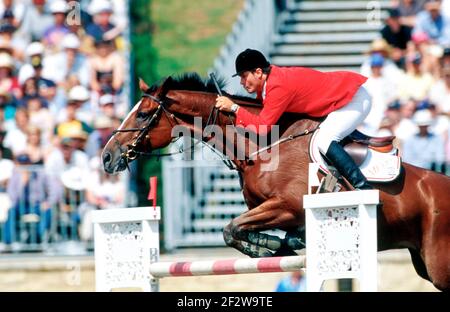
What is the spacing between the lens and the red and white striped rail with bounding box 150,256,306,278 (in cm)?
874

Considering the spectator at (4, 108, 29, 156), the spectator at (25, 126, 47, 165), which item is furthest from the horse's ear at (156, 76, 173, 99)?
the spectator at (4, 108, 29, 156)

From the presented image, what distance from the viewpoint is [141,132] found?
991 cm

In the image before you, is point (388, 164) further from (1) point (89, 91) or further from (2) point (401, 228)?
(1) point (89, 91)

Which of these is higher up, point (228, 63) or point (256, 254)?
point (228, 63)

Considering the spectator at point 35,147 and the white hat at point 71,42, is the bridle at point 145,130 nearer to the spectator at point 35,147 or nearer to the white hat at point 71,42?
the spectator at point 35,147

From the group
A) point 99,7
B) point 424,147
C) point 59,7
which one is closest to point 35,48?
point 59,7

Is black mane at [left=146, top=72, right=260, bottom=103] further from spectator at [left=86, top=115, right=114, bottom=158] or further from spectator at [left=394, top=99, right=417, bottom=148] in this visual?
spectator at [left=86, top=115, right=114, bottom=158]

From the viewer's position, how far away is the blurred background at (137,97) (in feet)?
45.0

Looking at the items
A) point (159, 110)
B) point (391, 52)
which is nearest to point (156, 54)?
point (391, 52)

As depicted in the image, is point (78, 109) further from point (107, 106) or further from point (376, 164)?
point (376, 164)

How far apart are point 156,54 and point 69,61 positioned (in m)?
1.69

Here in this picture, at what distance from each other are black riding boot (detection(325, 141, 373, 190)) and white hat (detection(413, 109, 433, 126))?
4.07 meters

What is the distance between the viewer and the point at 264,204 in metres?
9.60
